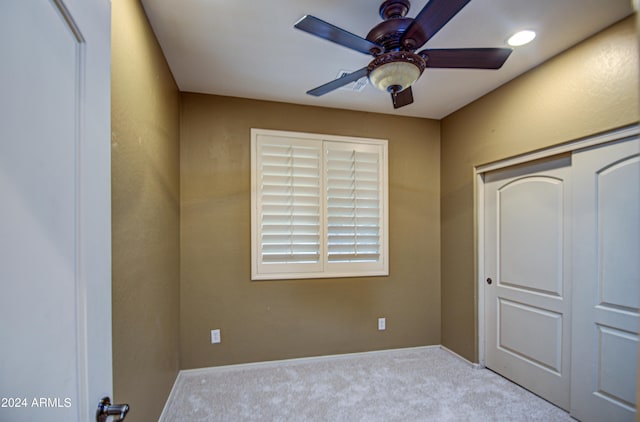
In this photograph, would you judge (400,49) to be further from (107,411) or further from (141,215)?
(107,411)

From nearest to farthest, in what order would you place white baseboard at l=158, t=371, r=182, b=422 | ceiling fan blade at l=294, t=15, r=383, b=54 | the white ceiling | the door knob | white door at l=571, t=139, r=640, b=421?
the door knob → ceiling fan blade at l=294, t=15, r=383, b=54 → the white ceiling → white door at l=571, t=139, r=640, b=421 → white baseboard at l=158, t=371, r=182, b=422

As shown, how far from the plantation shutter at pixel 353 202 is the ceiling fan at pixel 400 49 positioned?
1530 millimetres

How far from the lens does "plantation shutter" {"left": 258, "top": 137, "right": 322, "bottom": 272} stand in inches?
114

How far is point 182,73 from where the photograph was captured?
2.42m

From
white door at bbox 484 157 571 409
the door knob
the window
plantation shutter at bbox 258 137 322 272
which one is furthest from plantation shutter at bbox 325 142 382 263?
the door knob

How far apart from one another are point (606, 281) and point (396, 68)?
197 cm

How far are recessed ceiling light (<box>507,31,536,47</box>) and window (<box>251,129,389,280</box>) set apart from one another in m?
1.46

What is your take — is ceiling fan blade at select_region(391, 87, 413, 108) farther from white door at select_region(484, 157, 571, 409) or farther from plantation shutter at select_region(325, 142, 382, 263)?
white door at select_region(484, 157, 571, 409)

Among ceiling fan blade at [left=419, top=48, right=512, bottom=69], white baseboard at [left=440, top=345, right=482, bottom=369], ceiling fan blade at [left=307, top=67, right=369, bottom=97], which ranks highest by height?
ceiling fan blade at [left=419, top=48, right=512, bottom=69]

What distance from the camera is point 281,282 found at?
293cm

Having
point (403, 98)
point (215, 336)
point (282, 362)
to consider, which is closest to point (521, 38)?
point (403, 98)

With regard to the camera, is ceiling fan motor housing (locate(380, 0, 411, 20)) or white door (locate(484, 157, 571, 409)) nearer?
ceiling fan motor housing (locate(380, 0, 411, 20))

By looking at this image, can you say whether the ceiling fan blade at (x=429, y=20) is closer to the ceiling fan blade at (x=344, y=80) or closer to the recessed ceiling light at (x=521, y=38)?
the ceiling fan blade at (x=344, y=80)

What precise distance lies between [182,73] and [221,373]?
2.69 metres
